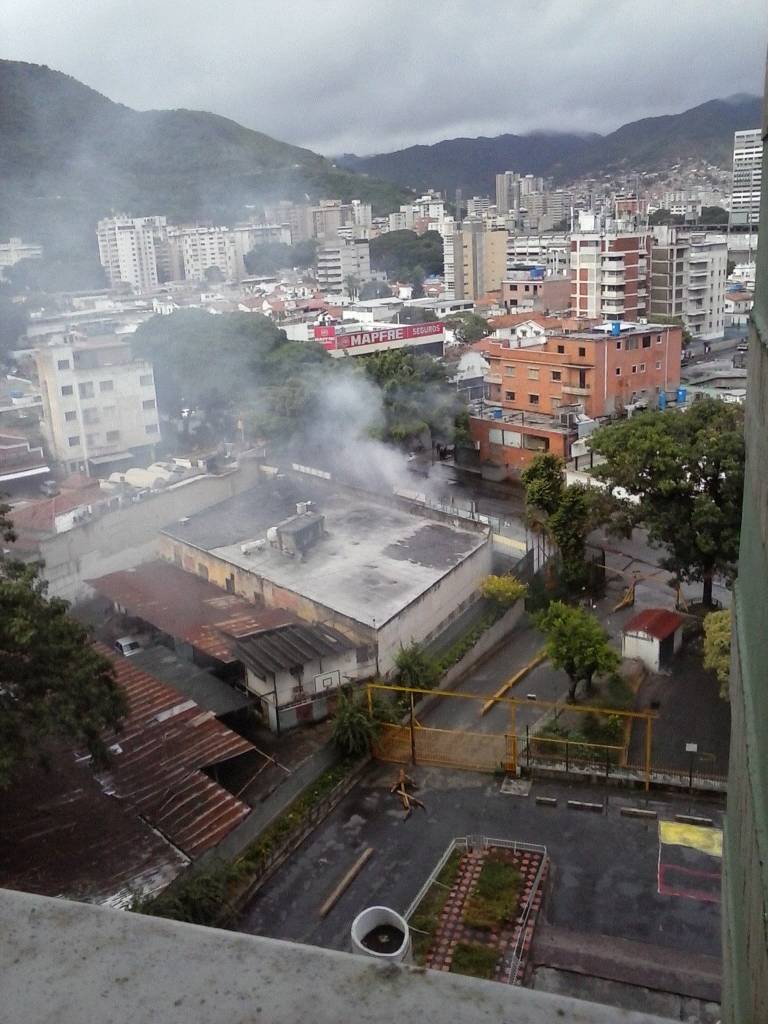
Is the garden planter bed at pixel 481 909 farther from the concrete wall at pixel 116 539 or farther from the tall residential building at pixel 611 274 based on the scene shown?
the tall residential building at pixel 611 274

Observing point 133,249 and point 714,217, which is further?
point 714,217

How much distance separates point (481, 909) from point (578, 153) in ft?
328

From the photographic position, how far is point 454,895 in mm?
4672

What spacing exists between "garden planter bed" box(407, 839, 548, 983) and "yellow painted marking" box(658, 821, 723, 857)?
744 mm

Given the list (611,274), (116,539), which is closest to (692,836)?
(116,539)

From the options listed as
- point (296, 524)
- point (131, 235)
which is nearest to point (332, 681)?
point (296, 524)

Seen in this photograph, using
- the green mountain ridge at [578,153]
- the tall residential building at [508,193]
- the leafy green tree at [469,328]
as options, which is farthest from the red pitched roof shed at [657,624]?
the green mountain ridge at [578,153]

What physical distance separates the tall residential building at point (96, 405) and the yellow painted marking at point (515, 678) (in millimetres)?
8309

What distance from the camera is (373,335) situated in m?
17.2

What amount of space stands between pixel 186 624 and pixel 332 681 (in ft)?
4.41

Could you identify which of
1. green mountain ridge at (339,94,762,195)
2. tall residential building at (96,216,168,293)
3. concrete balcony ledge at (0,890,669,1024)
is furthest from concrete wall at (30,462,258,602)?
green mountain ridge at (339,94,762,195)

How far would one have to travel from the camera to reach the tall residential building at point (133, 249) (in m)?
32.6

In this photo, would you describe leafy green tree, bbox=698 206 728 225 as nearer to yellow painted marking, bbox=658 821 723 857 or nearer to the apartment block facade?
the apartment block facade

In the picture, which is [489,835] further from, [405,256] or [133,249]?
[405,256]
